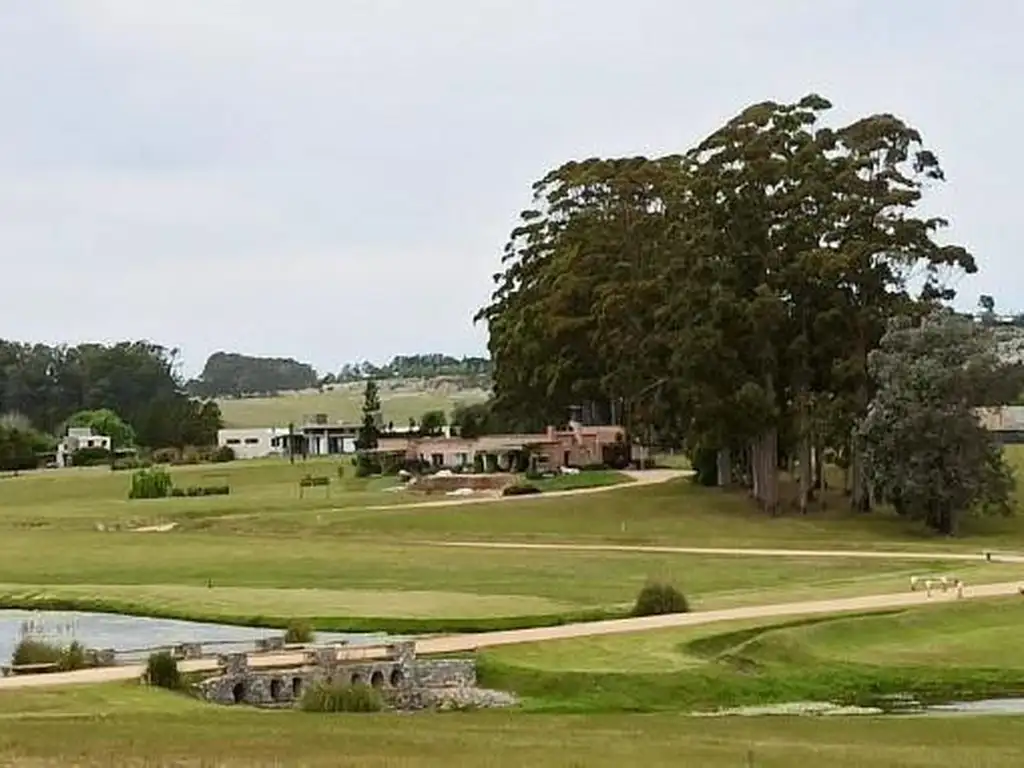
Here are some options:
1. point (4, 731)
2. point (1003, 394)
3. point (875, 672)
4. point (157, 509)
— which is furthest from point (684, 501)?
point (4, 731)

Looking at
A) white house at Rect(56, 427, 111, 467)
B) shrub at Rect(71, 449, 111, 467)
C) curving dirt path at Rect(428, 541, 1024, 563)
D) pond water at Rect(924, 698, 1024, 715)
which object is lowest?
pond water at Rect(924, 698, 1024, 715)

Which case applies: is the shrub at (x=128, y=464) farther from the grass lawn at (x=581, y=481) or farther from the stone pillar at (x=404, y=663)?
the stone pillar at (x=404, y=663)

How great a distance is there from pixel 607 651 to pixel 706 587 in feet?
61.8

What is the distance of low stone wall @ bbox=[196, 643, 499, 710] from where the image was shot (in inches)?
1451

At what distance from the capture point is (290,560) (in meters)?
73.6

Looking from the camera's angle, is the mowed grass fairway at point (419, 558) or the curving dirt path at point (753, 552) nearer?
the mowed grass fairway at point (419, 558)

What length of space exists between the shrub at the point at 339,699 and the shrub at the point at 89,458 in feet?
447

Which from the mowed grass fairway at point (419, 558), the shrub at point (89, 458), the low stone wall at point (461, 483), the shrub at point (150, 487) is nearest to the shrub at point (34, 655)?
the mowed grass fairway at point (419, 558)

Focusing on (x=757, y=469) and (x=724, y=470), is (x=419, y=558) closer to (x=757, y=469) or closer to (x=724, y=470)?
(x=757, y=469)

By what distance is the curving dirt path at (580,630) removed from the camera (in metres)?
36.7

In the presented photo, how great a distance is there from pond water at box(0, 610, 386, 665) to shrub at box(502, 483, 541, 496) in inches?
2050

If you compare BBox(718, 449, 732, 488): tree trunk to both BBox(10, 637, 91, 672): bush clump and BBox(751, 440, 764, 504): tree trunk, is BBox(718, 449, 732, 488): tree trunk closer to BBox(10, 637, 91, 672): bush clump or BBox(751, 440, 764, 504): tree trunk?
BBox(751, 440, 764, 504): tree trunk

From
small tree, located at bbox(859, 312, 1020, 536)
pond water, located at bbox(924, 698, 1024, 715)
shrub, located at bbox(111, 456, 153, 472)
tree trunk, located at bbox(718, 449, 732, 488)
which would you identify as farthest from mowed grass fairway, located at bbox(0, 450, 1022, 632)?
shrub, located at bbox(111, 456, 153, 472)

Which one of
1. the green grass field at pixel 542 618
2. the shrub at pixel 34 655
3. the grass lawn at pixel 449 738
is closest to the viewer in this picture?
the grass lawn at pixel 449 738
